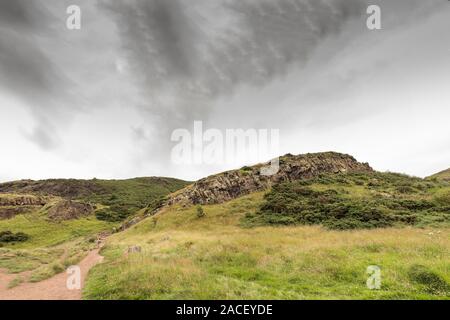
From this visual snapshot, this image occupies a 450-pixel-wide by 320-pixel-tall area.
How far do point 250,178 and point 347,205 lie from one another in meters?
19.5

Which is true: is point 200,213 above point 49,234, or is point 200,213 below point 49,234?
above

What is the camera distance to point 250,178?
5041 centimetres

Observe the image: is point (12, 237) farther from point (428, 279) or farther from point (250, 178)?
point (428, 279)

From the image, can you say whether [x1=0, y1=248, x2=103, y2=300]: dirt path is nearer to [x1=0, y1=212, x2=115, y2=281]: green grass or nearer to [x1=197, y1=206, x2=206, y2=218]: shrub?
[x1=0, y1=212, x2=115, y2=281]: green grass

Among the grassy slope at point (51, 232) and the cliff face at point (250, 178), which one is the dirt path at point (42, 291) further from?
the cliff face at point (250, 178)

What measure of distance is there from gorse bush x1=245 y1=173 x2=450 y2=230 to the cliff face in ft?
12.1

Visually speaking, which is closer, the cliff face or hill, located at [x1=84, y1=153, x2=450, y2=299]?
hill, located at [x1=84, y1=153, x2=450, y2=299]

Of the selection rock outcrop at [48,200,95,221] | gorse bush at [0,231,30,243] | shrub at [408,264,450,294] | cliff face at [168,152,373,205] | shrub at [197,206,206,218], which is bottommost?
gorse bush at [0,231,30,243]

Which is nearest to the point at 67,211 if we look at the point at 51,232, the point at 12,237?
the point at 51,232

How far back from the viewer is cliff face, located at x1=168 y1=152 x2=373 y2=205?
154 feet

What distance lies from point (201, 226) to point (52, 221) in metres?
43.0

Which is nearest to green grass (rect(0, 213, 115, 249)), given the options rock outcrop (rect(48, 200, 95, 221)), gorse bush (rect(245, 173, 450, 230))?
rock outcrop (rect(48, 200, 95, 221))

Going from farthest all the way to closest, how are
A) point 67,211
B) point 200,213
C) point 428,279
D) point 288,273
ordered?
point 67,211
point 200,213
point 288,273
point 428,279
